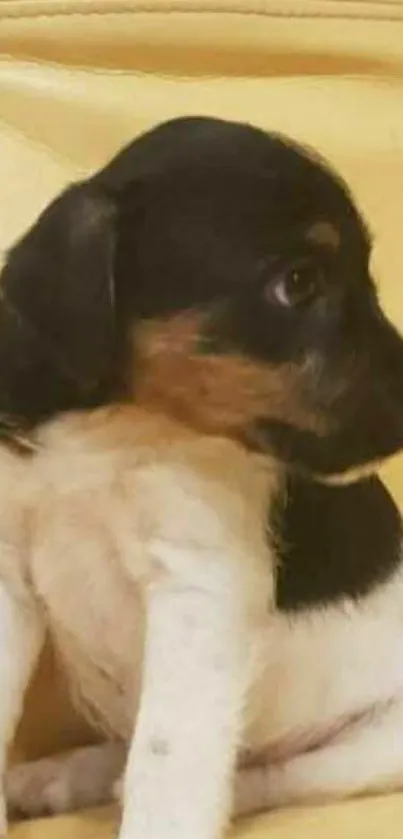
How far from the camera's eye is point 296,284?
153 cm

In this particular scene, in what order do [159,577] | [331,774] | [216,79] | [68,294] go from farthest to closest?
[216,79] < [331,774] < [159,577] < [68,294]

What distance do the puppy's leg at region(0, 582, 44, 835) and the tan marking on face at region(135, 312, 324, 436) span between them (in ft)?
0.73

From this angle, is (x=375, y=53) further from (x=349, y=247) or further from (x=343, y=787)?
(x=343, y=787)

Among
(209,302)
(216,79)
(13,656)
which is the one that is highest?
(209,302)

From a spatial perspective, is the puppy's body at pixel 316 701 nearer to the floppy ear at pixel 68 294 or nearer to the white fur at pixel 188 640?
the white fur at pixel 188 640

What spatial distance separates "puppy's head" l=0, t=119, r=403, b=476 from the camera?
151 cm

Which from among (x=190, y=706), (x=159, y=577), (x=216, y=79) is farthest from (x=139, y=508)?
(x=216, y=79)

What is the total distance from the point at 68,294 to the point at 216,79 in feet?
2.44

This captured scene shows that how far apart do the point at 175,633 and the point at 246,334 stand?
9.7 inches

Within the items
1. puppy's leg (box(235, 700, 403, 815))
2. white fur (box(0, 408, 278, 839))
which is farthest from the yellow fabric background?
white fur (box(0, 408, 278, 839))

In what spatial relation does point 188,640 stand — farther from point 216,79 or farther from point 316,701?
point 216,79

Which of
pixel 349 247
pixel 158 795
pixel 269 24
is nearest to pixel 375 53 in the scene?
pixel 269 24

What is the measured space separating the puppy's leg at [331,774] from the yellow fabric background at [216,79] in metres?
0.36

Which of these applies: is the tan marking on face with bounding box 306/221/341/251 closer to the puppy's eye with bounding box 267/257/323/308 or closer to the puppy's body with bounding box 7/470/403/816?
the puppy's eye with bounding box 267/257/323/308
